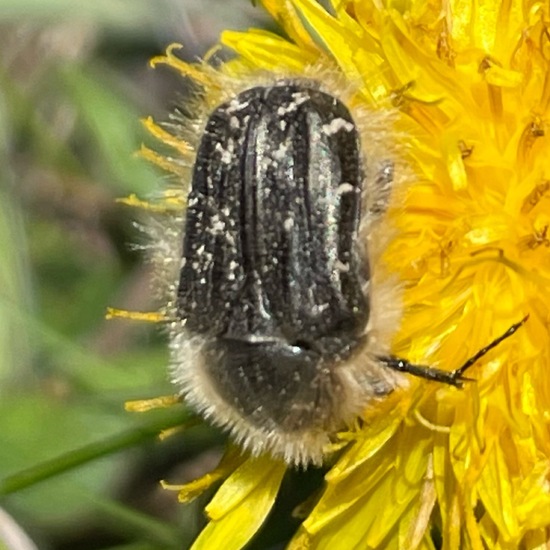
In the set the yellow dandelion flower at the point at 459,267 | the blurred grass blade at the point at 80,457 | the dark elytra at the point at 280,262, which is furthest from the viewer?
the blurred grass blade at the point at 80,457

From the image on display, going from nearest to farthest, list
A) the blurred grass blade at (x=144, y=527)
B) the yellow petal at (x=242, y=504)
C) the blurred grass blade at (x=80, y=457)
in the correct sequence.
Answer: the yellow petal at (x=242, y=504), the blurred grass blade at (x=80, y=457), the blurred grass blade at (x=144, y=527)

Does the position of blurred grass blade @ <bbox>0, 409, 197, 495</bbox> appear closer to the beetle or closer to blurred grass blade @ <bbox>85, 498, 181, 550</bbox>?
blurred grass blade @ <bbox>85, 498, 181, 550</bbox>

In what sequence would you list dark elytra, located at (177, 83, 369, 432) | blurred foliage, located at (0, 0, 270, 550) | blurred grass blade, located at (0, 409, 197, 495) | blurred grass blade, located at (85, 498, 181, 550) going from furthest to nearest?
blurred foliage, located at (0, 0, 270, 550) → blurred grass blade, located at (85, 498, 181, 550) → blurred grass blade, located at (0, 409, 197, 495) → dark elytra, located at (177, 83, 369, 432)

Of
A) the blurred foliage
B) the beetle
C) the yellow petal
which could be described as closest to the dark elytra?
the beetle

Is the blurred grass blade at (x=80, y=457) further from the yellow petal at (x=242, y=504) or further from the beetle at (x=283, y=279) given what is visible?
the beetle at (x=283, y=279)

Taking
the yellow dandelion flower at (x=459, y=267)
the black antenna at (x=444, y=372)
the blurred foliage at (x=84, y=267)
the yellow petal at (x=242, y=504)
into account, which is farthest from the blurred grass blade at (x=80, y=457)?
the black antenna at (x=444, y=372)

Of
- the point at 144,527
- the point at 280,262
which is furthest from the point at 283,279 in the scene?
the point at 144,527

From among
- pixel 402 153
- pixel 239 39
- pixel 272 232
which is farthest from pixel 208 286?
pixel 239 39
